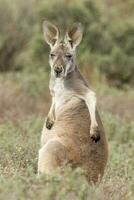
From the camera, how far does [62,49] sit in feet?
24.4

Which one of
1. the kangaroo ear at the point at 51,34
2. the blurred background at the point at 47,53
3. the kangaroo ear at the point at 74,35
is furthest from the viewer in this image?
the blurred background at the point at 47,53

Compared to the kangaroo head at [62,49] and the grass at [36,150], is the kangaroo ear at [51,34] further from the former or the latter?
the grass at [36,150]

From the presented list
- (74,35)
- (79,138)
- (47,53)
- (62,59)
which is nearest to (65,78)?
(62,59)

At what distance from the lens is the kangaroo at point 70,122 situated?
6695 mm

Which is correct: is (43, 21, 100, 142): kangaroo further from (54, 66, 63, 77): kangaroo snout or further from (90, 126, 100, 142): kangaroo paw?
(90, 126, 100, 142): kangaroo paw

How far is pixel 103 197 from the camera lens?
19.4ft

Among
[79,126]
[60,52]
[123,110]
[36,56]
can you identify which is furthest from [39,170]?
[36,56]

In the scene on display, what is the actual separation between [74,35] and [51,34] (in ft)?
0.88

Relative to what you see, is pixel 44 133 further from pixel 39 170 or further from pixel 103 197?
pixel 103 197

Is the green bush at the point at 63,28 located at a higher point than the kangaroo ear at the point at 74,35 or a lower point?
lower

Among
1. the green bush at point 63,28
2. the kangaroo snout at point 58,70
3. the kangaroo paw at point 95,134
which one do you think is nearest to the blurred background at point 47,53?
the green bush at point 63,28

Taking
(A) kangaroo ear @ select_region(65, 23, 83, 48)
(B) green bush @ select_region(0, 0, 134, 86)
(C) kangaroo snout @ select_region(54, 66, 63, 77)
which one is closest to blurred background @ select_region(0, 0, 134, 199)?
(B) green bush @ select_region(0, 0, 134, 86)

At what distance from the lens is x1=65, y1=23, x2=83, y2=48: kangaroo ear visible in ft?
25.2

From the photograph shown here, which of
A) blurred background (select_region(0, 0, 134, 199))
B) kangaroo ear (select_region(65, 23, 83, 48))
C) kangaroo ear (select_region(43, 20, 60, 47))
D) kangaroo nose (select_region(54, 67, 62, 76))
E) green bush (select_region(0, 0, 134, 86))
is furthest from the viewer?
green bush (select_region(0, 0, 134, 86))
